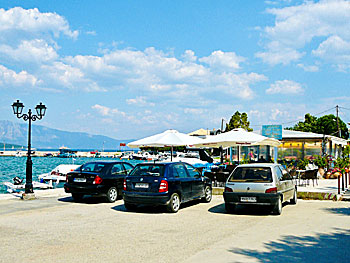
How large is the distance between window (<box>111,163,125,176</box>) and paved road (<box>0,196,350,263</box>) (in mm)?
1735

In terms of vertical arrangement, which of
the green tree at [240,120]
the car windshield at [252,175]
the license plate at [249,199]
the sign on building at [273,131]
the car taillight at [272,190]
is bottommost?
the license plate at [249,199]

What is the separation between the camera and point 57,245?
304 inches

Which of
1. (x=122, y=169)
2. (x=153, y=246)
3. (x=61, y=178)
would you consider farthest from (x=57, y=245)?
(x=61, y=178)

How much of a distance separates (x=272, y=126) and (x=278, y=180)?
52.0ft

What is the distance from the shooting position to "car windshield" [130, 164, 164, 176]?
11955 mm

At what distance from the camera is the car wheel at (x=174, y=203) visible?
38.5ft

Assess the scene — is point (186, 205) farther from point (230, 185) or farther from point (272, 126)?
point (272, 126)

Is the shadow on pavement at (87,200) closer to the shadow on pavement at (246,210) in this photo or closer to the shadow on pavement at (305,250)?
the shadow on pavement at (246,210)

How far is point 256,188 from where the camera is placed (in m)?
11.4

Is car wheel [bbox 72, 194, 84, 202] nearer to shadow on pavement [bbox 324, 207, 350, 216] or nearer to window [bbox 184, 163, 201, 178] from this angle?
window [bbox 184, 163, 201, 178]

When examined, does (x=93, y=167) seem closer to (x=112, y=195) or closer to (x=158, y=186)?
(x=112, y=195)

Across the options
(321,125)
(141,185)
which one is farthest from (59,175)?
(321,125)

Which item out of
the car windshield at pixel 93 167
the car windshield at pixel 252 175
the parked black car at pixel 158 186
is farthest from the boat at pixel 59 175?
the car windshield at pixel 252 175

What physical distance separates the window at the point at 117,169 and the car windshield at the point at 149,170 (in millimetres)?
2434
